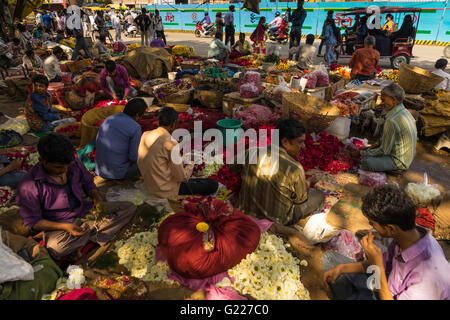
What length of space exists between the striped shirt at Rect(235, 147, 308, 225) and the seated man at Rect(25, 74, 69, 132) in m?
4.36

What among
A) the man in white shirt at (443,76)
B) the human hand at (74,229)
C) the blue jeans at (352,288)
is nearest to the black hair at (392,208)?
the blue jeans at (352,288)

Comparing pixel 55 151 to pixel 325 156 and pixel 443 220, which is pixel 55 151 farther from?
pixel 443 220

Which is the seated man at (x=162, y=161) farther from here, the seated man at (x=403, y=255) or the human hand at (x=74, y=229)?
the seated man at (x=403, y=255)

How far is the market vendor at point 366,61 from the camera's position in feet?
26.6

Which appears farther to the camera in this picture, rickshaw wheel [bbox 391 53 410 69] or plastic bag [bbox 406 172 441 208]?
rickshaw wheel [bbox 391 53 410 69]

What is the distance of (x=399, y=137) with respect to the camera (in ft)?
13.2

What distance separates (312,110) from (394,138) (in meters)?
1.40

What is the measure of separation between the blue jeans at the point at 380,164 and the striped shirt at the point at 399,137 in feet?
0.19

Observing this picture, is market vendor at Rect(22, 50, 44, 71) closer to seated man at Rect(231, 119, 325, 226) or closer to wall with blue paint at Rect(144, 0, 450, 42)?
seated man at Rect(231, 119, 325, 226)

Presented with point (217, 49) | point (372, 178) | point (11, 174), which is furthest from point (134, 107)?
point (217, 49)

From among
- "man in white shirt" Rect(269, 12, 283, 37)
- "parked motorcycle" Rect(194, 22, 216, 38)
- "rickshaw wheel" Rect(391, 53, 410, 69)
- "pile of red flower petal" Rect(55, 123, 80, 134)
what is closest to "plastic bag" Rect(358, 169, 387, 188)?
"pile of red flower petal" Rect(55, 123, 80, 134)

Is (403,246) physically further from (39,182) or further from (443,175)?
(443,175)

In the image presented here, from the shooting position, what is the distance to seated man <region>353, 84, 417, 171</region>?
3.96 m
